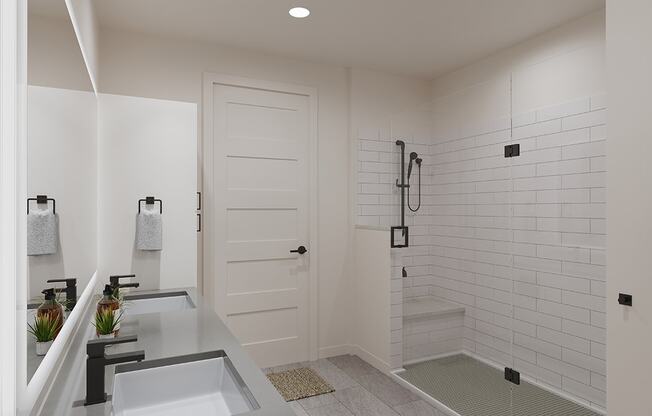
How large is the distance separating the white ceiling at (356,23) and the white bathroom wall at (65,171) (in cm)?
104

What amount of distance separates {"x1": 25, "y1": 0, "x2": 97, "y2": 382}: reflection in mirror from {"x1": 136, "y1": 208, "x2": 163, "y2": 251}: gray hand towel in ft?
2.64

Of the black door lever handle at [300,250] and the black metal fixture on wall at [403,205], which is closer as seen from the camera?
the black metal fixture on wall at [403,205]

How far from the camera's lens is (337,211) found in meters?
3.81

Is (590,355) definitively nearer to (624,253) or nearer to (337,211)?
(624,253)

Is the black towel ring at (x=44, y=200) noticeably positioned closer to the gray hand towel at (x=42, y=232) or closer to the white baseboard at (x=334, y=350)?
the gray hand towel at (x=42, y=232)

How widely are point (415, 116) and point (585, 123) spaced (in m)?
1.39

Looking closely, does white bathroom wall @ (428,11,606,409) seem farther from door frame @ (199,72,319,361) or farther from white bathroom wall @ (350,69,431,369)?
door frame @ (199,72,319,361)

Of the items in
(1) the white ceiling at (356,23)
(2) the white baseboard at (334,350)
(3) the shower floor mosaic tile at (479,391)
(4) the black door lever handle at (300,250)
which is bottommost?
(2) the white baseboard at (334,350)

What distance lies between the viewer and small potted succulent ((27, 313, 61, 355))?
0.98 meters

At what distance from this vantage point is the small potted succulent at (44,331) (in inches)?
38.7

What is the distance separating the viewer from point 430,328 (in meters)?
3.04

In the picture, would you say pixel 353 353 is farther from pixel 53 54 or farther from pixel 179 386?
pixel 53 54

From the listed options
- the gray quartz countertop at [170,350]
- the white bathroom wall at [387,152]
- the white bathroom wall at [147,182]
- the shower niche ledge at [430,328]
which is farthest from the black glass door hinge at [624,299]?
the white bathroom wall at [147,182]

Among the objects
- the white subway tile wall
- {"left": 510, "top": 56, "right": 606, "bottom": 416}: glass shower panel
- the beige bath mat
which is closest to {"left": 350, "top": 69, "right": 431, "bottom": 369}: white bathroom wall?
the white subway tile wall
